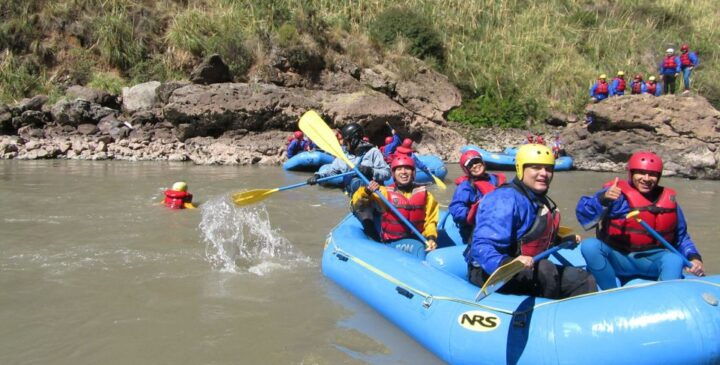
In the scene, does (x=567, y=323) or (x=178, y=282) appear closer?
(x=567, y=323)

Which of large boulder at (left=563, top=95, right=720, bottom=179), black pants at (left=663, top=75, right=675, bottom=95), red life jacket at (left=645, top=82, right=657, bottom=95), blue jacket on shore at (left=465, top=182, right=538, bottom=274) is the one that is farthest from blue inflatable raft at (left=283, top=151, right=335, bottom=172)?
black pants at (left=663, top=75, right=675, bottom=95)

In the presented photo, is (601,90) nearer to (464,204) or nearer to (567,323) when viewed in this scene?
(464,204)

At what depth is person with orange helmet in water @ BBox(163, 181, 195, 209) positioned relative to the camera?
269 inches

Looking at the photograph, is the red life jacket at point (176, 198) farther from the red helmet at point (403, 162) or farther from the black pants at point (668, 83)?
the black pants at point (668, 83)

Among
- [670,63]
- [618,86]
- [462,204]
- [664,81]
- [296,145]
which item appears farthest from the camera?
[618,86]

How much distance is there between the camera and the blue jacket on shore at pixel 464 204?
4.23 metres

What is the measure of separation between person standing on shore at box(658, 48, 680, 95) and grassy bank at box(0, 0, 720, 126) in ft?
7.37

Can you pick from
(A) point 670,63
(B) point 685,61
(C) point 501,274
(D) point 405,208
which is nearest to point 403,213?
(D) point 405,208

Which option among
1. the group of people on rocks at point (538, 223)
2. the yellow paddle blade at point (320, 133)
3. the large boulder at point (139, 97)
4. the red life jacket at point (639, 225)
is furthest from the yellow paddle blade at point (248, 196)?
the large boulder at point (139, 97)

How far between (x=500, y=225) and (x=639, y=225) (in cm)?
107

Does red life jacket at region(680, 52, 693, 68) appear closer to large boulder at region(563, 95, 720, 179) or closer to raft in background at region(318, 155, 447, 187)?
large boulder at region(563, 95, 720, 179)

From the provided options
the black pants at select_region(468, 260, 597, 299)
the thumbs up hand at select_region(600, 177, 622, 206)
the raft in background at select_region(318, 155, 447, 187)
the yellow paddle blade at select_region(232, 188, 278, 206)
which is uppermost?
the thumbs up hand at select_region(600, 177, 622, 206)

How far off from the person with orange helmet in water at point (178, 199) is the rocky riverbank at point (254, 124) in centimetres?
446

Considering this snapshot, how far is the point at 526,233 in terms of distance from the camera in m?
2.96
